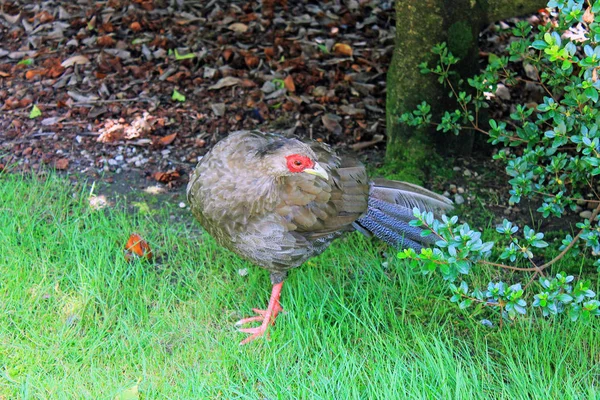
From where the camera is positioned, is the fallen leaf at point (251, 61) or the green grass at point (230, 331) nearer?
the green grass at point (230, 331)

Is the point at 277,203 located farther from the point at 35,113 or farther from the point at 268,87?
the point at 35,113

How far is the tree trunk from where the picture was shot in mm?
4781

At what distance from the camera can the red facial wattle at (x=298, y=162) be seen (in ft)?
11.8

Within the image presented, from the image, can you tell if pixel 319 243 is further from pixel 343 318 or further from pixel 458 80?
pixel 458 80

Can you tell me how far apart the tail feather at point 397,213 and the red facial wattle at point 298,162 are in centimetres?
85

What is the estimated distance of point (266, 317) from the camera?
4.11 meters

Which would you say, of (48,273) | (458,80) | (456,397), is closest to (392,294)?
(456,397)

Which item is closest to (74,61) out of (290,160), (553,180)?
(290,160)

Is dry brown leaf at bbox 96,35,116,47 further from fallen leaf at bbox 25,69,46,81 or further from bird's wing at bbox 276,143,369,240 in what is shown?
bird's wing at bbox 276,143,369,240

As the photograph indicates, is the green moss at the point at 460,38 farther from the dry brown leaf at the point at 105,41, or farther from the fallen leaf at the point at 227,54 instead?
the dry brown leaf at the point at 105,41

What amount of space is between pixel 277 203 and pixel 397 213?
36.5 inches

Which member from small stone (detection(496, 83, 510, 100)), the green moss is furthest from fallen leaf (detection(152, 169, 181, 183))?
small stone (detection(496, 83, 510, 100))

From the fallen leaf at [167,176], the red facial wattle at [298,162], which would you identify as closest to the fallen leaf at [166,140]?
the fallen leaf at [167,176]

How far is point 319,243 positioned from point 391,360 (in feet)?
2.64
